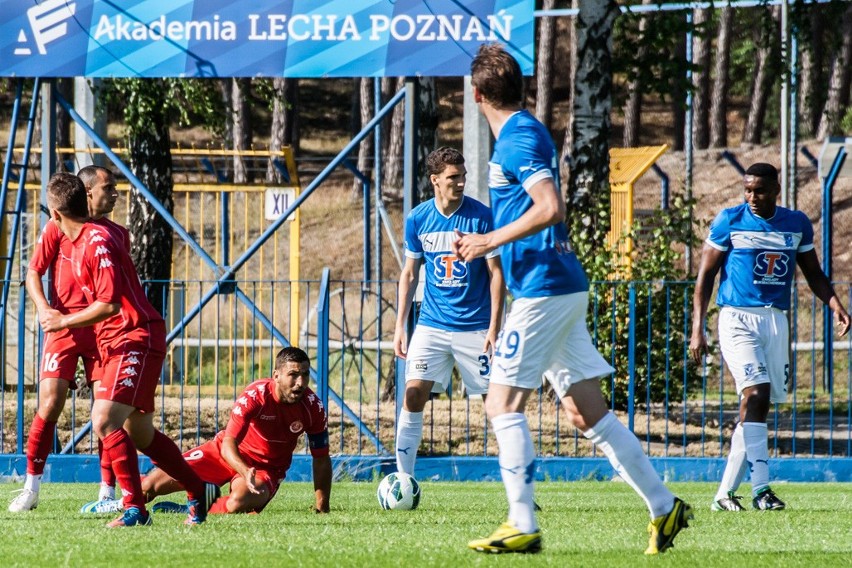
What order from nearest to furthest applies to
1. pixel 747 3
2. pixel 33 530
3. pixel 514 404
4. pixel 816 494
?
1. pixel 514 404
2. pixel 33 530
3. pixel 816 494
4. pixel 747 3

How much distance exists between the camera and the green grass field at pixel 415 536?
5.41m

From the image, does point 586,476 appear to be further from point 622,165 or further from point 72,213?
point 622,165

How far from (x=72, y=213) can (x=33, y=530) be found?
5.34 feet

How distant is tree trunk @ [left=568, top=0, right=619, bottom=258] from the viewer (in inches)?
527

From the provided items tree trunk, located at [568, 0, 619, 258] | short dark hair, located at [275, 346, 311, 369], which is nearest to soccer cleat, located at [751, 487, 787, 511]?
short dark hair, located at [275, 346, 311, 369]

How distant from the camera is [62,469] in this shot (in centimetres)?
1092

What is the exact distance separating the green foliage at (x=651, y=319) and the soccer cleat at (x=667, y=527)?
608cm

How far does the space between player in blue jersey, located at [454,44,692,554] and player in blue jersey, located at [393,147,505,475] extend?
249cm

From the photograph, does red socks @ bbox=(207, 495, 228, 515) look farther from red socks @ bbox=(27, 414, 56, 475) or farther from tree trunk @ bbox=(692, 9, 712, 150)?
tree trunk @ bbox=(692, 9, 712, 150)

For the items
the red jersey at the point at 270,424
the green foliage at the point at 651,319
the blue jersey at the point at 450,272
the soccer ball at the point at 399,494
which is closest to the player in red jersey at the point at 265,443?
the red jersey at the point at 270,424

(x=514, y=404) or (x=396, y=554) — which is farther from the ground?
(x=514, y=404)

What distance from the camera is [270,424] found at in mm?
7809

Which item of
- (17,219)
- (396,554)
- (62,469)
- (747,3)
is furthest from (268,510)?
(747,3)

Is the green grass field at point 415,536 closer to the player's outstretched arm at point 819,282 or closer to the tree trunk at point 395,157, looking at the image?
the player's outstretched arm at point 819,282
